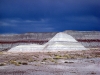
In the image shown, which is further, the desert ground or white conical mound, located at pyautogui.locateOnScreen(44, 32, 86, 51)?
white conical mound, located at pyautogui.locateOnScreen(44, 32, 86, 51)

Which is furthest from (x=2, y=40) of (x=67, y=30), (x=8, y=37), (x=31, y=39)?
(x=67, y=30)

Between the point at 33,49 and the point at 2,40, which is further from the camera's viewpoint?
the point at 2,40

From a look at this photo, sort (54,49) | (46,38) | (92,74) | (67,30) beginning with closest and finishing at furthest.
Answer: (92,74) < (54,49) < (46,38) < (67,30)

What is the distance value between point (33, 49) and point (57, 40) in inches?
388

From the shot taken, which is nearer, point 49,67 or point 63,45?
point 49,67

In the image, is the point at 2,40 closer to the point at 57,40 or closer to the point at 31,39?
the point at 31,39

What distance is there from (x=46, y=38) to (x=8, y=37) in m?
23.8

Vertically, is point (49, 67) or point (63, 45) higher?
point (63, 45)

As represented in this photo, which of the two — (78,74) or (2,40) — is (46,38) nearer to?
(2,40)

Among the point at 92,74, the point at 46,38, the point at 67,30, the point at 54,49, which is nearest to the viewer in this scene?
the point at 92,74

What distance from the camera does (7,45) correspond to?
154250 millimetres

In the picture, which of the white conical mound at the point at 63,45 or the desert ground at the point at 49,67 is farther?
the white conical mound at the point at 63,45

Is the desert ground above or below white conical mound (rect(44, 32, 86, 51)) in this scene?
below

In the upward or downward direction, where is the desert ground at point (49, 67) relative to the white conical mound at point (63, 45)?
downward
